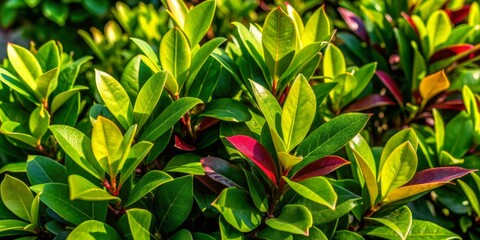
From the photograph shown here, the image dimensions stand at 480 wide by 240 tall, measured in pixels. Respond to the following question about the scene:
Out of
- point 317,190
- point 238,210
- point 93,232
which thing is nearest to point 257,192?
point 238,210

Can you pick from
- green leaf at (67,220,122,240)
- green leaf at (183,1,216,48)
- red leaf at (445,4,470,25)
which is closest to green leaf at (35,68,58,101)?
green leaf at (183,1,216,48)

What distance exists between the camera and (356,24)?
7.53 feet

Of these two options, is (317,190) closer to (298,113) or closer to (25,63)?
(298,113)

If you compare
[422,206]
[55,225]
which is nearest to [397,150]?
[422,206]

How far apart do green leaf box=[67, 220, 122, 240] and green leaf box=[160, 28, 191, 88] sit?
46cm

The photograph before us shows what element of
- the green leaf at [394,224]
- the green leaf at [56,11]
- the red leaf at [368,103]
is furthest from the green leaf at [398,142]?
the green leaf at [56,11]

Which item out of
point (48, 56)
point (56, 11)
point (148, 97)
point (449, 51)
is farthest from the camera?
point (56, 11)

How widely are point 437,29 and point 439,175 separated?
0.78m

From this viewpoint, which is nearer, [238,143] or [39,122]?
[238,143]

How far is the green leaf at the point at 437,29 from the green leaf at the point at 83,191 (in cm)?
131

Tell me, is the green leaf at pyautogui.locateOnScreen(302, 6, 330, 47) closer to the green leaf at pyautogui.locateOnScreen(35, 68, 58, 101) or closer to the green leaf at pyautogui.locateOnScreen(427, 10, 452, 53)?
the green leaf at pyautogui.locateOnScreen(427, 10, 452, 53)

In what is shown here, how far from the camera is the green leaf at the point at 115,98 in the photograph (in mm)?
1368

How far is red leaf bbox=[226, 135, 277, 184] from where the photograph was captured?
49.4 inches

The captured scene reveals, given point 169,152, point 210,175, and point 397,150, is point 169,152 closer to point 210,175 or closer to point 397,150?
point 210,175
